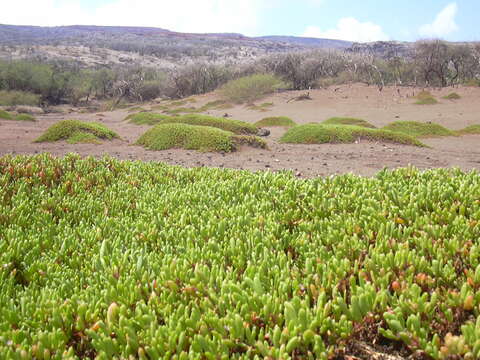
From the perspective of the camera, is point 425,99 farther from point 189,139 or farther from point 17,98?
point 17,98

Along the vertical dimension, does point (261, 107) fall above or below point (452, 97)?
below

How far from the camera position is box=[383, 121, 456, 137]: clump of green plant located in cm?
1927

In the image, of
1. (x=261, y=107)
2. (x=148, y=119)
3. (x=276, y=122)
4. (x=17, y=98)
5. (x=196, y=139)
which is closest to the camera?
(x=196, y=139)

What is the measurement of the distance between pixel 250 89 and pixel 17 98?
1081 inches

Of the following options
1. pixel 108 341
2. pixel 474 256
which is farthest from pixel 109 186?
pixel 474 256

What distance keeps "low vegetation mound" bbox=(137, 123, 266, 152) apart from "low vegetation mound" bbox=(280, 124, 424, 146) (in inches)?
89.4

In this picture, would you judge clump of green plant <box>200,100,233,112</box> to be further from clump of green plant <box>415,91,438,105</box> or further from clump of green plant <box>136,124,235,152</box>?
clump of green plant <box>136,124,235,152</box>

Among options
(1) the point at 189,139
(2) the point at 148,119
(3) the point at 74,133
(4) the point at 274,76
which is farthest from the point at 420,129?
(4) the point at 274,76

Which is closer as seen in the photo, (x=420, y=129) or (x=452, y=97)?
(x=420, y=129)

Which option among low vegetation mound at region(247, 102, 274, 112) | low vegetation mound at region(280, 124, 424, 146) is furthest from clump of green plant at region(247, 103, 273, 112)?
low vegetation mound at region(280, 124, 424, 146)

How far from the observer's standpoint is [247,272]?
3.09 m

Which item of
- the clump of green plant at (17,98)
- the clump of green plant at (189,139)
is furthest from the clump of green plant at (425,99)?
the clump of green plant at (17,98)

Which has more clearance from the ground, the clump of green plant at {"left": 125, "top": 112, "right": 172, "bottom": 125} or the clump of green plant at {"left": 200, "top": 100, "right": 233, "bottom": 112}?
the clump of green plant at {"left": 200, "top": 100, "right": 233, "bottom": 112}

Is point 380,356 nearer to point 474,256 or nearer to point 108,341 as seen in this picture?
point 474,256
